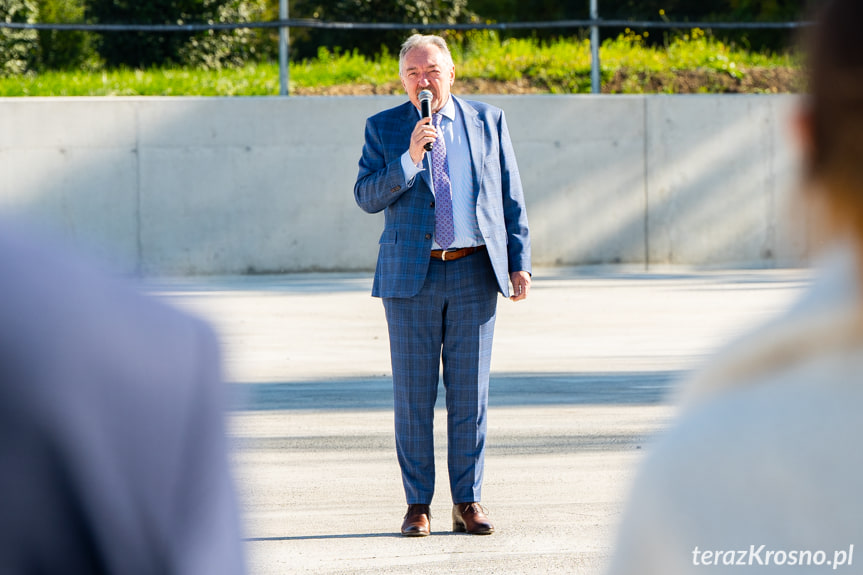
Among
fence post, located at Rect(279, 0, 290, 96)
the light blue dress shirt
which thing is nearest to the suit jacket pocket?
the light blue dress shirt

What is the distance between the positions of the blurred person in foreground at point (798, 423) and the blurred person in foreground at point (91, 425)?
0.37 meters

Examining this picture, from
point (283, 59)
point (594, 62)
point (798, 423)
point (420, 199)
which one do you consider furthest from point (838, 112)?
point (594, 62)

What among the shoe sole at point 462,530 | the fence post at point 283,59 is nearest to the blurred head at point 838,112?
the shoe sole at point 462,530

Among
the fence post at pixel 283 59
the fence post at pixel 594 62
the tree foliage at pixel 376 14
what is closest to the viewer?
the fence post at pixel 283 59

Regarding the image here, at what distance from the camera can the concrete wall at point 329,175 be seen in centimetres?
1569

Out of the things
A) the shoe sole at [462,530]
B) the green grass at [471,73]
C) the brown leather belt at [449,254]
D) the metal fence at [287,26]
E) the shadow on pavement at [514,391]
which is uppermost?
the metal fence at [287,26]

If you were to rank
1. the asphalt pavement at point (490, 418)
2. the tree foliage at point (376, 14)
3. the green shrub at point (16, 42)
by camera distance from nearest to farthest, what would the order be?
1. the asphalt pavement at point (490, 418)
2. the green shrub at point (16, 42)
3. the tree foliage at point (376, 14)

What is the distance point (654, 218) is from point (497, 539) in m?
12.0

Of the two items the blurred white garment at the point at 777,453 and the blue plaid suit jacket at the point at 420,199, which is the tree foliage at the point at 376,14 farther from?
the blurred white garment at the point at 777,453

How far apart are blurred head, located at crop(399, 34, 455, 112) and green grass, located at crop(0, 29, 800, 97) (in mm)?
12669

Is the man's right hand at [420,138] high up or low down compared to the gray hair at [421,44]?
down

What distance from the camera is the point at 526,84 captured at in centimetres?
1809

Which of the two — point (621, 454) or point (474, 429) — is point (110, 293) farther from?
point (621, 454)

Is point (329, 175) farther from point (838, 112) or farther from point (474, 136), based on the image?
point (838, 112)
